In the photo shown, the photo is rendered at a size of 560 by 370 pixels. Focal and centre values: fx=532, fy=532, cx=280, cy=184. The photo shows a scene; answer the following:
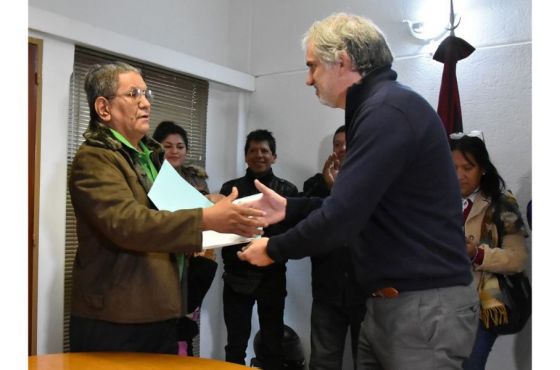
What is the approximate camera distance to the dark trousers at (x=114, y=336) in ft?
5.22

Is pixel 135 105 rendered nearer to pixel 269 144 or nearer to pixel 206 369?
pixel 206 369

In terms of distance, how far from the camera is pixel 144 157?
1.84m

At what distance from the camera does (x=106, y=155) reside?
1.62 meters

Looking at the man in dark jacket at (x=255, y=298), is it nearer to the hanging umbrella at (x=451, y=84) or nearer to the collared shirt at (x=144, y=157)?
the hanging umbrella at (x=451, y=84)

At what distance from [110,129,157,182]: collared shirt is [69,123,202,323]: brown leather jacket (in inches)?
1.0

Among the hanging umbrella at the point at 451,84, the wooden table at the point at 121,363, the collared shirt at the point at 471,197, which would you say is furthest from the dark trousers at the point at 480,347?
the wooden table at the point at 121,363

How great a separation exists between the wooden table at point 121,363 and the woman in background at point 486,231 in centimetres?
146

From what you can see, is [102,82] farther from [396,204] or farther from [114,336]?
[396,204]

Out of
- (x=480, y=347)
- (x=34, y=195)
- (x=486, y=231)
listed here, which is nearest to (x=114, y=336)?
(x=34, y=195)

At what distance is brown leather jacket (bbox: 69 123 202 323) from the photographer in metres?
1.51

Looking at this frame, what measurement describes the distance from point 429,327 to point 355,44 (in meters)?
0.76

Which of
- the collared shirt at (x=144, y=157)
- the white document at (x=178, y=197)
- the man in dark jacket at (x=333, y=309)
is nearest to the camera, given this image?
the white document at (x=178, y=197)

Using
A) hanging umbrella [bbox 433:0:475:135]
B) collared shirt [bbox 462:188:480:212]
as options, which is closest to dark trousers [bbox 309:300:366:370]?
collared shirt [bbox 462:188:480:212]
